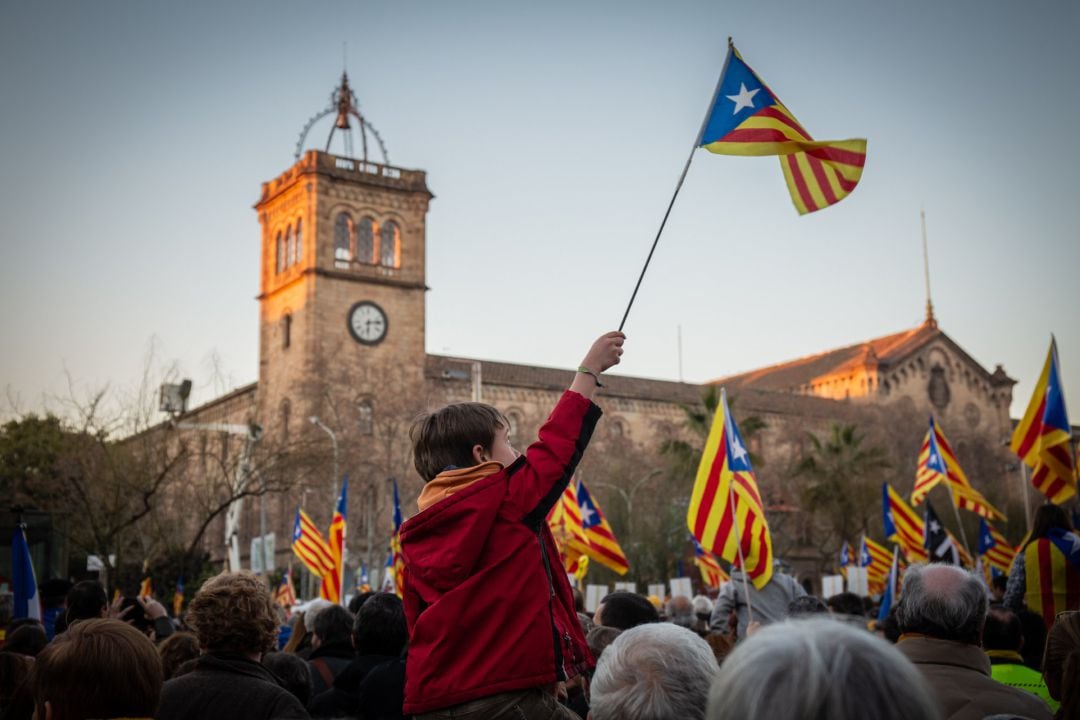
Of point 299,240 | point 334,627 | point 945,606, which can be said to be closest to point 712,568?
point 334,627

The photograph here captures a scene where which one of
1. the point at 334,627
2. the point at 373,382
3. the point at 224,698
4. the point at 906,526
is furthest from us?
the point at 373,382

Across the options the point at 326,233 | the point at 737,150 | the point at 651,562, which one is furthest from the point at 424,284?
the point at 737,150

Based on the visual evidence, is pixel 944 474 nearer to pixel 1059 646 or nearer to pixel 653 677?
pixel 1059 646

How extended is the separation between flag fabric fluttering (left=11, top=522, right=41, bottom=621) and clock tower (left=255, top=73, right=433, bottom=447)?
5287 centimetres

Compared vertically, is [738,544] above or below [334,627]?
above

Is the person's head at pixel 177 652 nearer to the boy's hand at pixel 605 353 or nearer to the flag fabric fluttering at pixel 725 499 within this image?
the boy's hand at pixel 605 353

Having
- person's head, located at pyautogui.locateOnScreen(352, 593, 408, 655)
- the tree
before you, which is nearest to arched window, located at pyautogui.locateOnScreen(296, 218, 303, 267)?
the tree

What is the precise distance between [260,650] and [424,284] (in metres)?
65.1

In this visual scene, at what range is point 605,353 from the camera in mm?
4477

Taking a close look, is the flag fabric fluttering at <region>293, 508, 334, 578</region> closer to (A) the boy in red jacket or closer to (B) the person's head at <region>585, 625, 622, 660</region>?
(B) the person's head at <region>585, 625, 622, 660</region>

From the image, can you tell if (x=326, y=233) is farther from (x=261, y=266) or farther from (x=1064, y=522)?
(x=1064, y=522)

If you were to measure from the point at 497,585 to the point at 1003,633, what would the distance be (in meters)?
3.04

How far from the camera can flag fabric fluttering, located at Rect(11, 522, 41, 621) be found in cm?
1096

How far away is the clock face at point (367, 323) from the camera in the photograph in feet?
221
